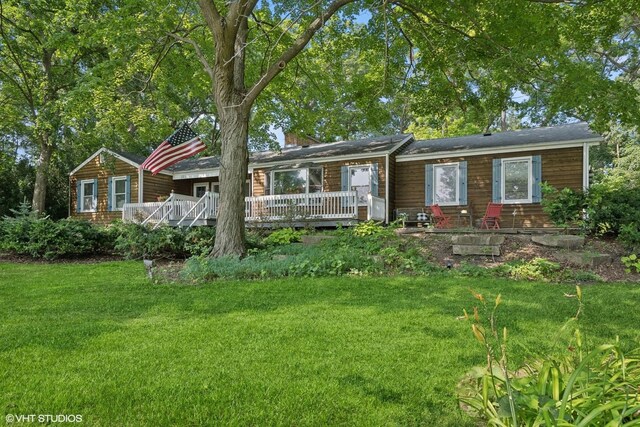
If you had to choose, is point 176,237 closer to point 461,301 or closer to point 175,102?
point 461,301

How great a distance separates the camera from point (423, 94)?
12531 mm

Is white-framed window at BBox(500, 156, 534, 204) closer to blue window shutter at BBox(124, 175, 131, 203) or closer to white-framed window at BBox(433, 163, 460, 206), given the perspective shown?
white-framed window at BBox(433, 163, 460, 206)

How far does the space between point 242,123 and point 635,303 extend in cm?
761

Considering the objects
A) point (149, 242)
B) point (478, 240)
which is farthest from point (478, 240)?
point (149, 242)

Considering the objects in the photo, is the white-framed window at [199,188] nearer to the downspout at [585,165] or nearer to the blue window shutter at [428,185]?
the blue window shutter at [428,185]

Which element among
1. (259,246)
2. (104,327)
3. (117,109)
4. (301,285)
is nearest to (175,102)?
(117,109)

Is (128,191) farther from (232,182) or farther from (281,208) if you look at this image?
(232,182)

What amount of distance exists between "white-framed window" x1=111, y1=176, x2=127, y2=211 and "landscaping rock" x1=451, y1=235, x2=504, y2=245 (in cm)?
1568

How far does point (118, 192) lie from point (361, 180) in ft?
38.3

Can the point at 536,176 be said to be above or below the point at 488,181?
above

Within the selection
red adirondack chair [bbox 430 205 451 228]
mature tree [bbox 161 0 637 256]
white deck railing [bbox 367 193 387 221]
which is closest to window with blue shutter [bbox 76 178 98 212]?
mature tree [bbox 161 0 637 256]

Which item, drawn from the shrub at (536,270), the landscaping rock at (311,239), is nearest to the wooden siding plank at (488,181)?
the landscaping rock at (311,239)

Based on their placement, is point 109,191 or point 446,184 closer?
point 446,184

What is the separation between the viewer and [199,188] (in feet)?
64.5
